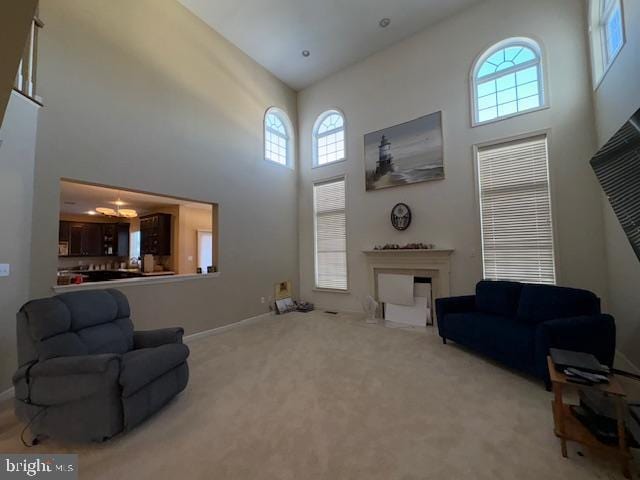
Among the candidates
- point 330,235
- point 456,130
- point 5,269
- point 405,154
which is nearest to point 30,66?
point 5,269

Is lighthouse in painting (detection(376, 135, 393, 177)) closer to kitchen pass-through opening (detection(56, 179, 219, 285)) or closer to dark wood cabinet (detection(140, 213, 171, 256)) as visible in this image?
kitchen pass-through opening (detection(56, 179, 219, 285))

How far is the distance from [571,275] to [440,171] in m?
2.32

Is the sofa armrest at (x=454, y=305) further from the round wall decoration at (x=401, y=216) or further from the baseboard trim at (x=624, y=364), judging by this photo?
the round wall decoration at (x=401, y=216)

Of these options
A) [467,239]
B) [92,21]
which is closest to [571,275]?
[467,239]

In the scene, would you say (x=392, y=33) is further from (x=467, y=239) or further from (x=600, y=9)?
(x=467, y=239)

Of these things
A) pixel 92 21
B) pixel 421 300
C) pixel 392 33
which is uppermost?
pixel 392 33

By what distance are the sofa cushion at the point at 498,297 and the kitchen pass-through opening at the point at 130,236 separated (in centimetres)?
496

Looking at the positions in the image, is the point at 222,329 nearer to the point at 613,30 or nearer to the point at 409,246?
the point at 409,246

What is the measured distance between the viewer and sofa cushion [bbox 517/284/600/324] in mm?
2680

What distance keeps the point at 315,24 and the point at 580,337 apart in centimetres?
569

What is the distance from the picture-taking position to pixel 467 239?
4246 mm

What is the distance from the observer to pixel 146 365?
76.7 inches

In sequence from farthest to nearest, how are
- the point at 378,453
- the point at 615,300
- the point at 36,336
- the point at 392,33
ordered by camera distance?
A: the point at 392,33, the point at 615,300, the point at 36,336, the point at 378,453

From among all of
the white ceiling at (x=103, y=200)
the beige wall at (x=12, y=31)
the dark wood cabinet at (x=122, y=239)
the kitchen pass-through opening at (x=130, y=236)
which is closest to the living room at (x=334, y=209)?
the beige wall at (x=12, y=31)
